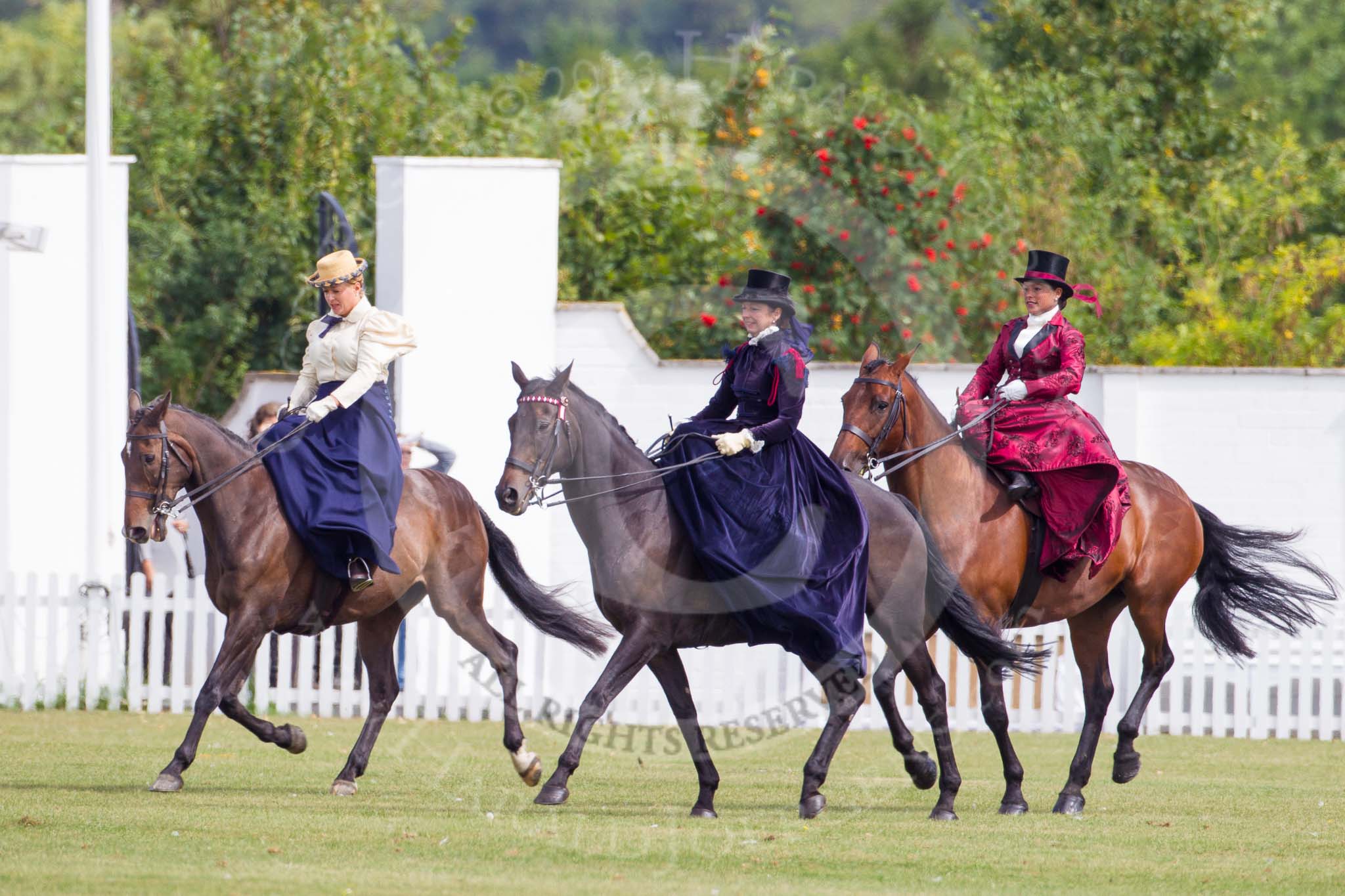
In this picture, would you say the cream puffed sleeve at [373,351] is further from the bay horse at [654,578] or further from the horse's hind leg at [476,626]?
the horse's hind leg at [476,626]

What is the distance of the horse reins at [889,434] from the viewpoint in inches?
335

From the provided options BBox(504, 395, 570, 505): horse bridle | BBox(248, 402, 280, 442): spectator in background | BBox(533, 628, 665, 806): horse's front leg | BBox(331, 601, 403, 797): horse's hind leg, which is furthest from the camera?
BBox(248, 402, 280, 442): spectator in background

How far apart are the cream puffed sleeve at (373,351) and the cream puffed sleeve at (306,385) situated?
0.21m

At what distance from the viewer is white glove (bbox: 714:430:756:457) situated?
779cm

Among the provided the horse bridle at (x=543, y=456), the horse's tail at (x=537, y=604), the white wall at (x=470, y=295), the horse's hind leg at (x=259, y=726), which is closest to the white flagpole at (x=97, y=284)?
the white wall at (x=470, y=295)

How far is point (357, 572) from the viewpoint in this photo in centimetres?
855

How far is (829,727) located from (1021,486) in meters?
1.59

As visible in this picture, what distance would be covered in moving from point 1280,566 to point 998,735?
4.96m

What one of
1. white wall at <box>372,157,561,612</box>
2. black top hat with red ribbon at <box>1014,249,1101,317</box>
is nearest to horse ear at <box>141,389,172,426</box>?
black top hat with red ribbon at <box>1014,249,1101,317</box>

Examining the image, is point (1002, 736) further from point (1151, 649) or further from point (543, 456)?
point (543, 456)

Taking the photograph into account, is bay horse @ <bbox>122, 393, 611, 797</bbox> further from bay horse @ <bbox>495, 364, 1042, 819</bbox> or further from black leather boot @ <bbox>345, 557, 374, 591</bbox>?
bay horse @ <bbox>495, 364, 1042, 819</bbox>

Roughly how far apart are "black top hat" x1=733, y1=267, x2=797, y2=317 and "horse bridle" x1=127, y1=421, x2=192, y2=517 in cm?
273

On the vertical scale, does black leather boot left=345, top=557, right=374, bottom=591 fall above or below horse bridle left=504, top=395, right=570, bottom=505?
below

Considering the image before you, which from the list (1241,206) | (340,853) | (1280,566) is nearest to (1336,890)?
(340,853)
